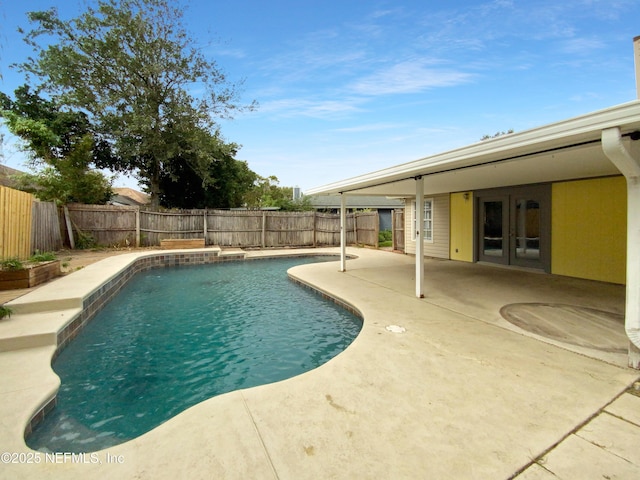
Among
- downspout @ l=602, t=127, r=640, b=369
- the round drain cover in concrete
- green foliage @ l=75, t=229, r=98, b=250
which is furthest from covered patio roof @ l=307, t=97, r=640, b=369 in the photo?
green foliage @ l=75, t=229, r=98, b=250

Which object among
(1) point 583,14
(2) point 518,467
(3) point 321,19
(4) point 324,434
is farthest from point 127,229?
(1) point 583,14

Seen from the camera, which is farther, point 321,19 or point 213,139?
point 213,139

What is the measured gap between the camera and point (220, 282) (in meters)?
8.25

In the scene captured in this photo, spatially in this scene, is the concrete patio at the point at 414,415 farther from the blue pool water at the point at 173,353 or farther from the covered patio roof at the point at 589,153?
the covered patio roof at the point at 589,153

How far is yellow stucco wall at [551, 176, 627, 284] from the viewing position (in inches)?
253

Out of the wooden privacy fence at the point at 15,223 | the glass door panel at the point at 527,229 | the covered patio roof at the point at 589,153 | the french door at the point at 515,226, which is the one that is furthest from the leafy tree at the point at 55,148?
the glass door panel at the point at 527,229

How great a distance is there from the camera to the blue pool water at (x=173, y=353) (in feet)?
8.78

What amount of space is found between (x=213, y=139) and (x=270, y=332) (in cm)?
1389

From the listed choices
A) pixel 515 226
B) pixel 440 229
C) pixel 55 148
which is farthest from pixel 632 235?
pixel 55 148

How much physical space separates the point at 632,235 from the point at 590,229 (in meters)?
5.00

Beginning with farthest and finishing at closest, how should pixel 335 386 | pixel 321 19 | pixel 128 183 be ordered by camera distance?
pixel 128 183 → pixel 321 19 → pixel 335 386

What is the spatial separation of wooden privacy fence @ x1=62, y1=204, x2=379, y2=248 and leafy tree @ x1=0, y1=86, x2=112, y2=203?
2.91 feet

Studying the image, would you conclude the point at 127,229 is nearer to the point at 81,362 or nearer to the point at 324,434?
the point at 81,362

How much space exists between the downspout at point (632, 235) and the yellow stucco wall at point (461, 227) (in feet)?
22.8
